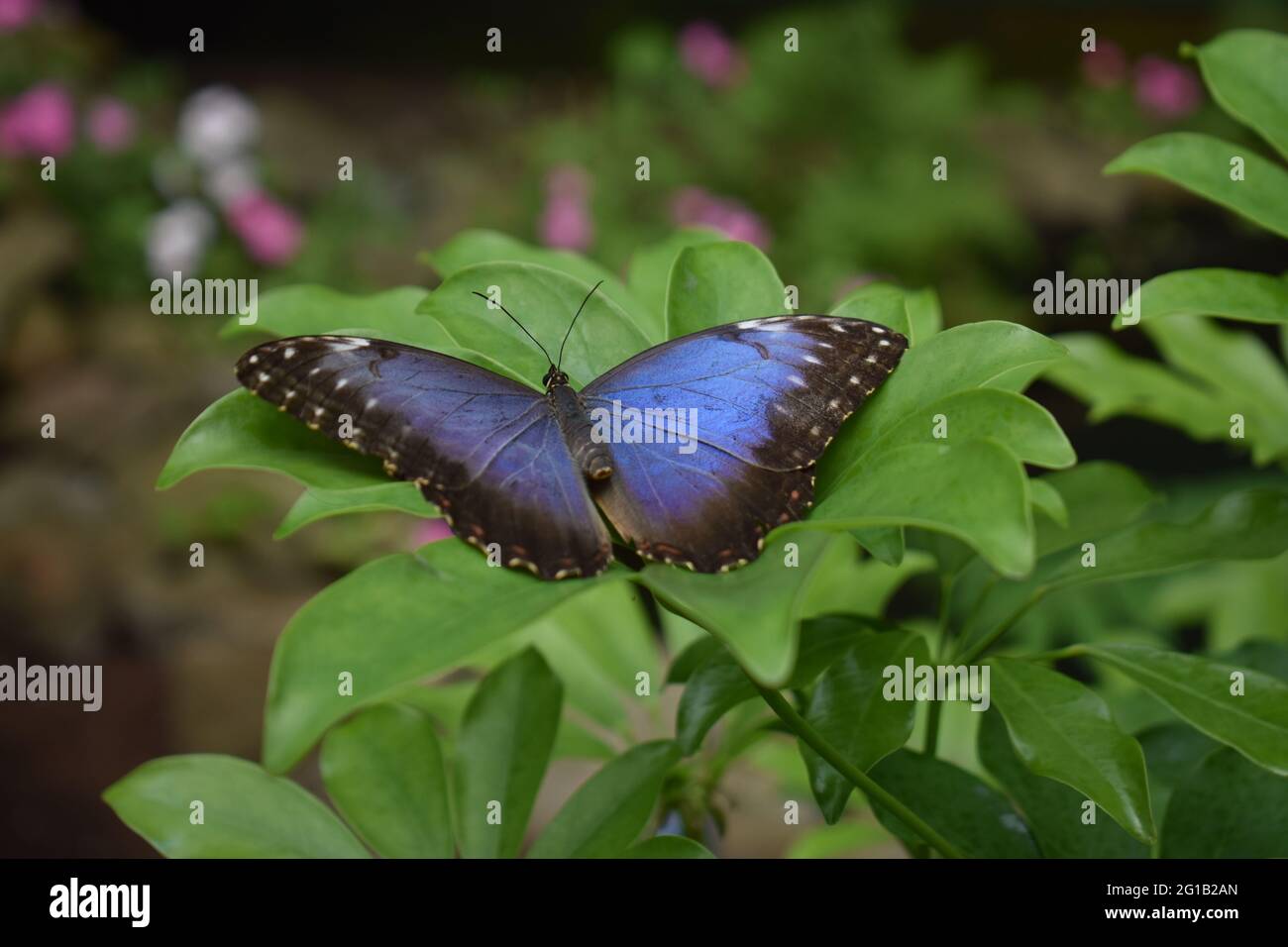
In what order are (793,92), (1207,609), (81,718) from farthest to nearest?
1. (793,92)
2. (81,718)
3. (1207,609)

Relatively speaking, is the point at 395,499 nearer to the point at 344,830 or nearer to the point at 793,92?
the point at 344,830

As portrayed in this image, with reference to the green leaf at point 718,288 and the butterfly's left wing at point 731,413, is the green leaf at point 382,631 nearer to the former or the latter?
the butterfly's left wing at point 731,413

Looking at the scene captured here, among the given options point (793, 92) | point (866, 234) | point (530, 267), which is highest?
point (793, 92)

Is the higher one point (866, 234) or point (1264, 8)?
point (1264, 8)

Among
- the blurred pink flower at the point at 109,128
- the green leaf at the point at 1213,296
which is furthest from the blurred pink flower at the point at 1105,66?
the green leaf at the point at 1213,296

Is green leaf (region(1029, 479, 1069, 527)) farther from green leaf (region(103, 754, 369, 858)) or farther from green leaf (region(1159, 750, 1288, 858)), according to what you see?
green leaf (region(103, 754, 369, 858))

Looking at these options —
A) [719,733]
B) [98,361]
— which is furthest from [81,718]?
[719,733]
